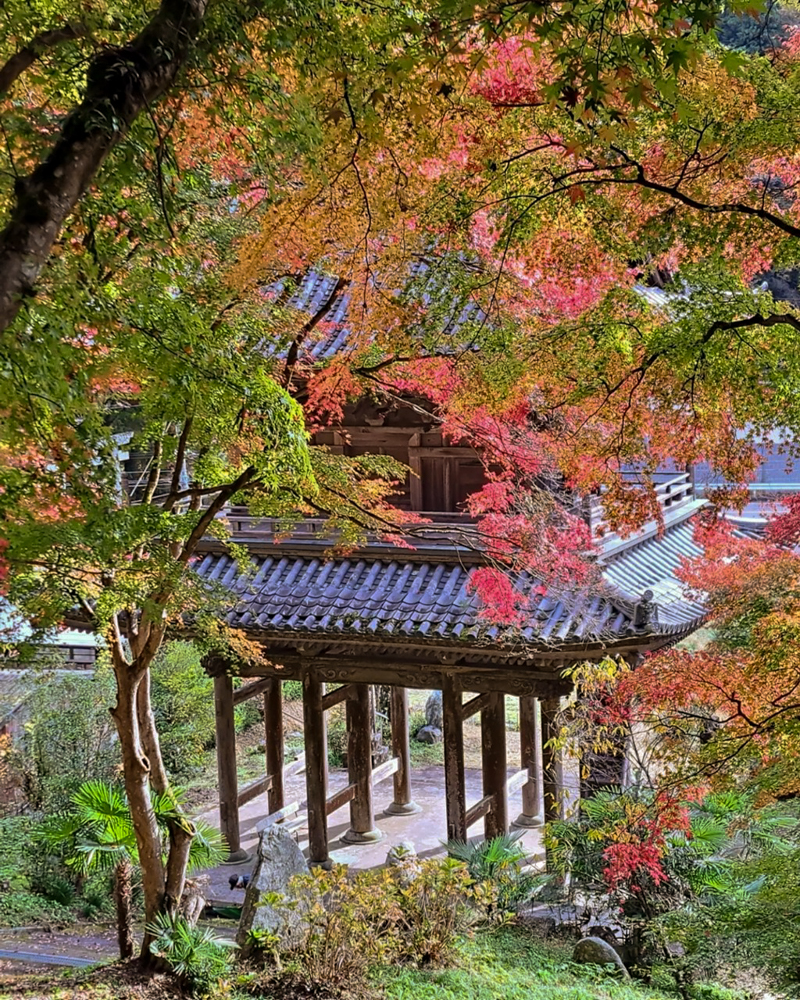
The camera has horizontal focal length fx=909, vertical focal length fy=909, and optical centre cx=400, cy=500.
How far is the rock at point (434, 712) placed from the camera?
1831cm

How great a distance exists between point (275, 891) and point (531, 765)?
229 inches

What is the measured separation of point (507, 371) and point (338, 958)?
412cm

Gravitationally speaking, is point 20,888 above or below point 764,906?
below

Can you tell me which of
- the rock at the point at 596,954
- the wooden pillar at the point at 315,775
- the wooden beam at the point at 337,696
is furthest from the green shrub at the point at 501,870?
the wooden beam at the point at 337,696

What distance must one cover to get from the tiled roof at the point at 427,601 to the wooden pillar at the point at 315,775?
1398 millimetres

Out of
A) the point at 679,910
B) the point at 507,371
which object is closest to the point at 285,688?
the point at 679,910

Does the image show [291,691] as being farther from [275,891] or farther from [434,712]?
[275,891]

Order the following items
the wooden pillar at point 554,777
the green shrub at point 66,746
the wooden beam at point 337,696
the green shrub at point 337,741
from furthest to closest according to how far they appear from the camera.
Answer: the green shrub at point 337,741 → the green shrub at point 66,746 → the wooden beam at point 337,696 → the wooden pillar at point 554,777

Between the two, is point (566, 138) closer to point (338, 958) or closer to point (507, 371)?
point (507, 371)

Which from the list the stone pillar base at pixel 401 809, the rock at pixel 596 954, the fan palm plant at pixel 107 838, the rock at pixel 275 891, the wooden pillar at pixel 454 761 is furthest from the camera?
the stone pillar base at pixel 401 809

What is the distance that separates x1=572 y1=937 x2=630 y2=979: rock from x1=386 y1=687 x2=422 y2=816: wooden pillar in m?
5.77

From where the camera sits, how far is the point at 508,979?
21.1 ft

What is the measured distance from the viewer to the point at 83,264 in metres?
3.30

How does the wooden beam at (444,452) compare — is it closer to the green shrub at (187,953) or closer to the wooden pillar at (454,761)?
the wooden pillar at (454,761)
